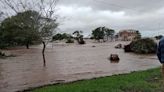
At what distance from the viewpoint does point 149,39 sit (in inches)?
2175

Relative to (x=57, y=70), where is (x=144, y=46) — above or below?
above

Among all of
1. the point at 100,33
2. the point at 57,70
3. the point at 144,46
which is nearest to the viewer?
the point at 57,70

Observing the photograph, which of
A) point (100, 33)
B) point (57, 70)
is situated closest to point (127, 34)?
point (100, 33)

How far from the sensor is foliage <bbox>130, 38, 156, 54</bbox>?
5329cm

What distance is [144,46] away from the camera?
54375 millimetres

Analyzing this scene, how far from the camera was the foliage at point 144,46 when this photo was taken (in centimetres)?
5329

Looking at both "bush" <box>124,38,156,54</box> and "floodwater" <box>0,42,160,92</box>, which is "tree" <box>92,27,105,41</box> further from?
"floodwater" <box>0,42,160,92</box>

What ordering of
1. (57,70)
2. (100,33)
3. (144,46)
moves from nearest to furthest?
(57,70), (144,46), (100,33)

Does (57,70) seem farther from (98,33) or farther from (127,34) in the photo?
(127,34)

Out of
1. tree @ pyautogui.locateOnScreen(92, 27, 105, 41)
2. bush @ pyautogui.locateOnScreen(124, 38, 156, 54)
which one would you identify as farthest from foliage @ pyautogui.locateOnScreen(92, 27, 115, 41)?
bush @ pyautogui.locateOnScreen(124, 38, 156, 54)

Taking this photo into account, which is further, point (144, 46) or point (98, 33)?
point (98, 33)

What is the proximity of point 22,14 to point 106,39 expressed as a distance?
113 m

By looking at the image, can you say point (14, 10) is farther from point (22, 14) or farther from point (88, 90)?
point (88, 90)

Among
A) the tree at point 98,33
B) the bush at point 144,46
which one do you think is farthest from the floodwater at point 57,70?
the tree at point 98,33
